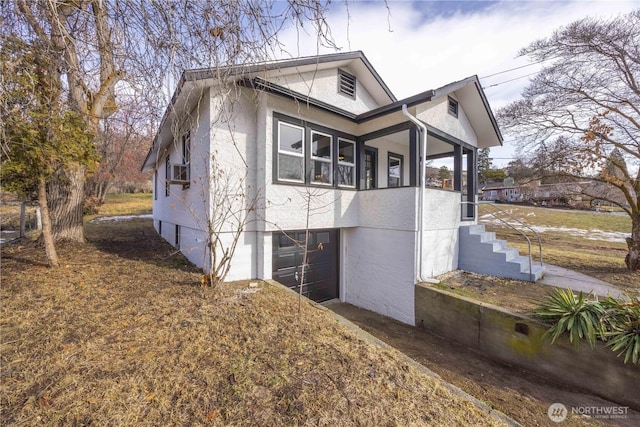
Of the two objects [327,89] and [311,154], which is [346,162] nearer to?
[311,154]

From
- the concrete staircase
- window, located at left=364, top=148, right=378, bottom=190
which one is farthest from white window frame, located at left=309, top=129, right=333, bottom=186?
the concrete staircase

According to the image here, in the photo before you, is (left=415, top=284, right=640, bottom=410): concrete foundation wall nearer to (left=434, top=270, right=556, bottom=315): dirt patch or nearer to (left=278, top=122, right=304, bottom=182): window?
(left=434, top=270, right=556, bottom=315): dirt patch

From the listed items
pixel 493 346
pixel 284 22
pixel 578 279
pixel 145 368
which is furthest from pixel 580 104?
pixel 145 368

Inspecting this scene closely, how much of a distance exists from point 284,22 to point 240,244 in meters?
4.30

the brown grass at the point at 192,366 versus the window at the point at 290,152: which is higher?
the window at the point at 290,152

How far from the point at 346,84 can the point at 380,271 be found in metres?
5.43

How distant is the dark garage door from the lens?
6.23m

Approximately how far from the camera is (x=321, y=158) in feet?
22.0

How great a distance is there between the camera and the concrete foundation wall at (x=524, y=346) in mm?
3550

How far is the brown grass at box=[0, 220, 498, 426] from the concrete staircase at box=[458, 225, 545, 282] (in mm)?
5275

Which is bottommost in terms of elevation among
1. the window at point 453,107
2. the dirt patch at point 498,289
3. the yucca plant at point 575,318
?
the dirt patch at point 498,289

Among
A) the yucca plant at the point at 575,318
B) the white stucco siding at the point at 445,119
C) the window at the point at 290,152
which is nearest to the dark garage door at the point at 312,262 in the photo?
the window at the point at 290,152

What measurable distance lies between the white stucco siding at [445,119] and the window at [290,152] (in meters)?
3.05

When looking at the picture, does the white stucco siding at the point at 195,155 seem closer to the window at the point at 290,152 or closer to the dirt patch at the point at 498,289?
the window at the point at 290,152
